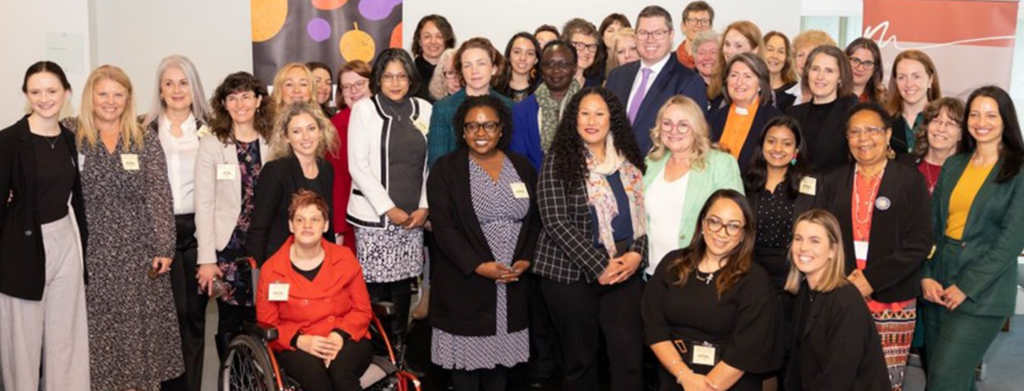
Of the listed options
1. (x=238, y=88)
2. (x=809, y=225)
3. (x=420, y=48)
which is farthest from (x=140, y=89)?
(x=809, y=225)

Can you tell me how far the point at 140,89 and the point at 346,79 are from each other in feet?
8.52

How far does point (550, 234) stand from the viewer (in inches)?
140

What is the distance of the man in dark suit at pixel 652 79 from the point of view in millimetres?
4090

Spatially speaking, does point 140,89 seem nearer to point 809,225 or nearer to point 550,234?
point 550,234

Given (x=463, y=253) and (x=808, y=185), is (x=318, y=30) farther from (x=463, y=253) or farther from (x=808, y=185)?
(x=808, y=185)

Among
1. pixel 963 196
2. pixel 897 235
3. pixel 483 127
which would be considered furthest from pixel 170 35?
pixel 963 196

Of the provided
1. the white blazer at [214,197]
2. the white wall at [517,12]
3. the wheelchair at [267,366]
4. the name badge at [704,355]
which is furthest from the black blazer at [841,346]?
the white wall at [517,12]

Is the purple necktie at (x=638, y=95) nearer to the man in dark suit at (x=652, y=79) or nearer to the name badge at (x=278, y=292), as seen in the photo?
the man in dark suit at (x=652, y=79)

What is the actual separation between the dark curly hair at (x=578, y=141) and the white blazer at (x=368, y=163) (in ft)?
2.52

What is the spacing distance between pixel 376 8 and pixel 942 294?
431 centimetres

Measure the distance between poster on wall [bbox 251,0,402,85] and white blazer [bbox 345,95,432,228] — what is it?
8.16 ft

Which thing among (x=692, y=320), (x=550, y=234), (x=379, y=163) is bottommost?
(x=692, y=320)

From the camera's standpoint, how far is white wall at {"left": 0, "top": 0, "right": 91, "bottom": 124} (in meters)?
5.45

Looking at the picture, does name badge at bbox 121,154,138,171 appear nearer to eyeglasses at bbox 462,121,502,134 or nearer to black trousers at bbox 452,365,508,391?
eyeglasses at bbox 462,121,502,134
